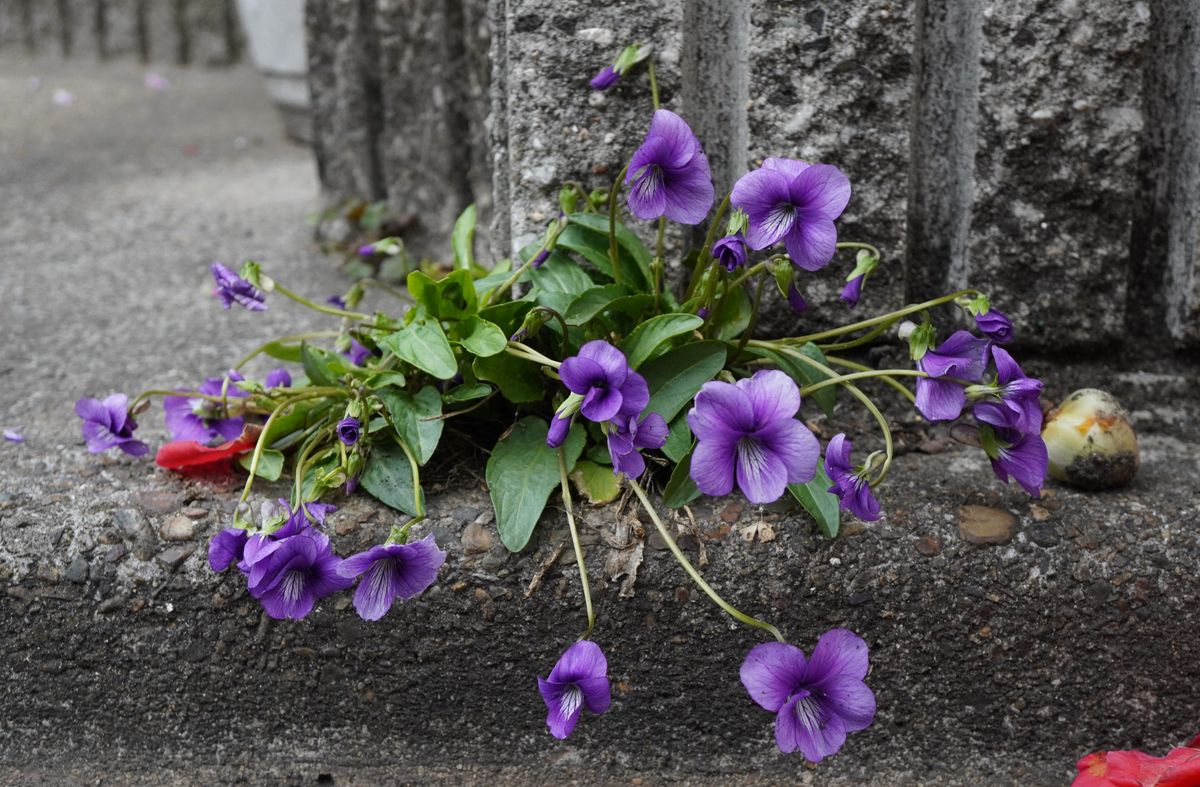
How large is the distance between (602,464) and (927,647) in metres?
0.43

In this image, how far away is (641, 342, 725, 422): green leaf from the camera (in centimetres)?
138

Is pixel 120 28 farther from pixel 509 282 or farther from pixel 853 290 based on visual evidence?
pixel 853 290

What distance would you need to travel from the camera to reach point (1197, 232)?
1.55m

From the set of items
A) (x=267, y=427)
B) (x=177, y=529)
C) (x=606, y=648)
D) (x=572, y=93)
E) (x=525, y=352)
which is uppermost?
(x=572, y=93)

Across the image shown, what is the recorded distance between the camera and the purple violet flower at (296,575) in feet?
3.94

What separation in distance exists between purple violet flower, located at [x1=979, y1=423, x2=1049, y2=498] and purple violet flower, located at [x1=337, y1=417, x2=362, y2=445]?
709 mm

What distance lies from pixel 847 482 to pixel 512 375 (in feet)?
1.39

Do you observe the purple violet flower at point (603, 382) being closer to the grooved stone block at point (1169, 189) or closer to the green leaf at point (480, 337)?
the green leaf at point (480, 337)

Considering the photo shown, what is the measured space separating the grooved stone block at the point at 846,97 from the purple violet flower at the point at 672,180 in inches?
10.3

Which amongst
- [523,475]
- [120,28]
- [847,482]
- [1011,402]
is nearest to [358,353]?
[523,475]

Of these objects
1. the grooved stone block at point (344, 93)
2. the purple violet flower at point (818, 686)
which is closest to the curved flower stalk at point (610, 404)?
the purple violet flower at point (818, 686)

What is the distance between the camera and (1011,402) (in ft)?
4.18

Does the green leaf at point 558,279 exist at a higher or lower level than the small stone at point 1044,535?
higher

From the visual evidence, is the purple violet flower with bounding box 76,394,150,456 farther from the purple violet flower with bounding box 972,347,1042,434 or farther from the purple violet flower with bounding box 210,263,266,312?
A: the purple violet flower with bounding box 972,347,1042,434
